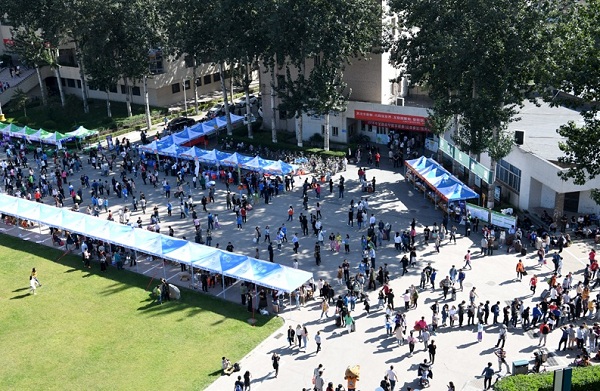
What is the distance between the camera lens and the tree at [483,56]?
33.7m

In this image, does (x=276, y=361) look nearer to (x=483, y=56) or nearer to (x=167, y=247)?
(x=167, y=247)

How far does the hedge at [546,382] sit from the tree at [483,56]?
1782cm

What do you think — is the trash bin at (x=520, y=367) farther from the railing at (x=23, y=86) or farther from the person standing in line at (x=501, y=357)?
the railing at (x=23, y=86)

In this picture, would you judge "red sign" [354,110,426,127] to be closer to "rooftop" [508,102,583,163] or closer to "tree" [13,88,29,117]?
"rooftop" [508,102,583,163]

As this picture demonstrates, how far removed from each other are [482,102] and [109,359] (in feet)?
79.5

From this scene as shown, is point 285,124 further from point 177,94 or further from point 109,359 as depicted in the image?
point 109,359

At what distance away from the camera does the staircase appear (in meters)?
68.3

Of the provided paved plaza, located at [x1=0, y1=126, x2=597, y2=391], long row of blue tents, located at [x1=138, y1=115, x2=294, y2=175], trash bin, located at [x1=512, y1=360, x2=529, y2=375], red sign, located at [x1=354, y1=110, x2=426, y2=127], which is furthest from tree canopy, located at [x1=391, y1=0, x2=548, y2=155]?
trash bin, located at [x1=512, y1=360, x2=529, y2=375]

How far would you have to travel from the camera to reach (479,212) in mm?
36125

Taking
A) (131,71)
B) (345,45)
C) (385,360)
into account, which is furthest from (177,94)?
(385,360)

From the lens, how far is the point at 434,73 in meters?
40.1

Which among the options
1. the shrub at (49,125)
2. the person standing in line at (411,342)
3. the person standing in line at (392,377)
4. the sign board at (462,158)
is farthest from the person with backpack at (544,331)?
the shrub at (49,125)

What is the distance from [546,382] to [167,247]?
19.3 m

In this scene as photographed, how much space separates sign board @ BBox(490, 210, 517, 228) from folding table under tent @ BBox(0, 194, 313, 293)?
12531 millimetres
